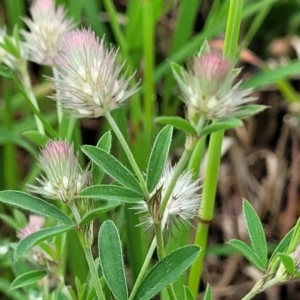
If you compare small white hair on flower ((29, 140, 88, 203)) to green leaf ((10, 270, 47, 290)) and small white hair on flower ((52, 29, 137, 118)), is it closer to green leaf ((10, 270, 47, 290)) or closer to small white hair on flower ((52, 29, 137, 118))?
small white hair on flower ((52, 29, 137, 118))

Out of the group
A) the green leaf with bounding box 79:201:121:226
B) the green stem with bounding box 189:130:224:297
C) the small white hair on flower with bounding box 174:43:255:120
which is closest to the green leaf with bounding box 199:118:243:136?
the small white hair on flower with bounding box 174:43:255:120

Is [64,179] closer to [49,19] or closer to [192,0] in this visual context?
[49,19]

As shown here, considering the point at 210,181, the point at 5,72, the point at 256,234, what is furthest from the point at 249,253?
the point at 5,72

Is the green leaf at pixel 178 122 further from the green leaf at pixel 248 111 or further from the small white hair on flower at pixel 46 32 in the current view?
the small white hair on flower at pixel 46 32

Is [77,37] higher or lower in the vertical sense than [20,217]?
higher

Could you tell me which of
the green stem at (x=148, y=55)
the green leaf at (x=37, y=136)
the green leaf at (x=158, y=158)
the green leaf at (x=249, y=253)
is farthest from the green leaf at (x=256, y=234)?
the green stem at (x=148, y=55)

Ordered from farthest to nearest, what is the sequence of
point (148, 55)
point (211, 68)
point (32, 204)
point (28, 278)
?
point (148, 55), point (28, 278), point (32, 204), point (211, 68)

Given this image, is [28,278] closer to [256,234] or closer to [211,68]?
[256,234]

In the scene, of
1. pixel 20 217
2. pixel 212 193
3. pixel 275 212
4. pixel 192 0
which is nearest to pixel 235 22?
pixel 212 193
